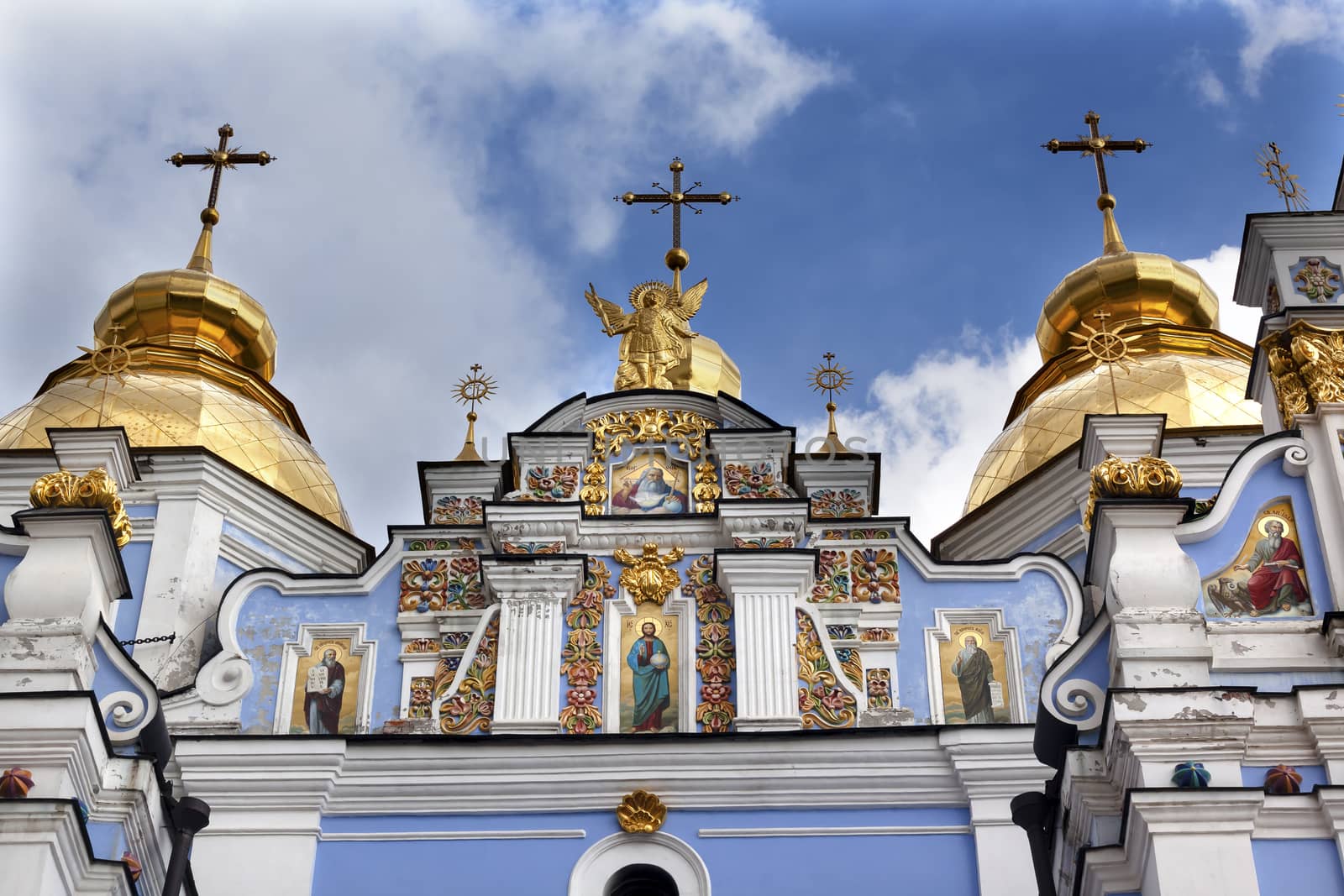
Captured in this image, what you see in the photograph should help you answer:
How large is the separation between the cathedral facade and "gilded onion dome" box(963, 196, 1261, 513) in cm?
109

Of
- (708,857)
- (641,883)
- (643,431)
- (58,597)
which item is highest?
(643,431)

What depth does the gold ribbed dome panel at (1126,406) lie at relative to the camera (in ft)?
62.7

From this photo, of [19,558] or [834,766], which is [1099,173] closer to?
[834,766]

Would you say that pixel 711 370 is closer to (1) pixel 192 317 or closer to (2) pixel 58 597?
(1) pixel 192 317

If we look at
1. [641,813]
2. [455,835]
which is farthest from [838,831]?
[455,835]

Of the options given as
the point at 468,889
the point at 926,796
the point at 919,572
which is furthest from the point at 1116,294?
A: the point at 468,889

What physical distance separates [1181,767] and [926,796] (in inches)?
120

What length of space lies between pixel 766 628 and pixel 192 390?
6.66 metres

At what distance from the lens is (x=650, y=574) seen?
15.2 metres

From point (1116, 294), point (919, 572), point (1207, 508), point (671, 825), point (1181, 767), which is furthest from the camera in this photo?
point (1116, 294)

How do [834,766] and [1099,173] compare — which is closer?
[834,766]

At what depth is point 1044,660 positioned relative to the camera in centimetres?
1471

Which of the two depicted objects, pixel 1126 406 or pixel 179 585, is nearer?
pixel 179 585

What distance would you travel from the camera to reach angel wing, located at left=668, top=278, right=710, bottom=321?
698 inches
